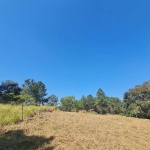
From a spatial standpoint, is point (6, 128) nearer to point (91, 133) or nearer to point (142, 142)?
point (91, 133)

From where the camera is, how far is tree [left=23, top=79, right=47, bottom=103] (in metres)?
37.8

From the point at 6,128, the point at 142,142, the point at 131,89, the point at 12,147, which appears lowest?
the point at 142,142

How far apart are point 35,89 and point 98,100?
17.7 meters

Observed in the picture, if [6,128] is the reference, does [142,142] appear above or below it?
below

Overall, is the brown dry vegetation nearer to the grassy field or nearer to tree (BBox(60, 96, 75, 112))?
the grassy field

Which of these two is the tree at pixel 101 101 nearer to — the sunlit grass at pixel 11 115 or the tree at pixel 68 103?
the tree at pixel 68 103

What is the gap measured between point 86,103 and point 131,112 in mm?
26154

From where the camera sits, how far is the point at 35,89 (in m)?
38.0

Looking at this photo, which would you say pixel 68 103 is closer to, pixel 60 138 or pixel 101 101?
pixel 101 101

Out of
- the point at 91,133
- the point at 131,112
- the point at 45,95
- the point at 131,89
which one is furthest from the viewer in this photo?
the point at 45,95

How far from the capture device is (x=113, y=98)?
46.4 metres

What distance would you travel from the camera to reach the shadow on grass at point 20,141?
11.0ft

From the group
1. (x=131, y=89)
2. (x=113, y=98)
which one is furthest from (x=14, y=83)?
(x=113, y=98)

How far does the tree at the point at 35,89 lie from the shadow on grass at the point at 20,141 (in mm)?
35026
